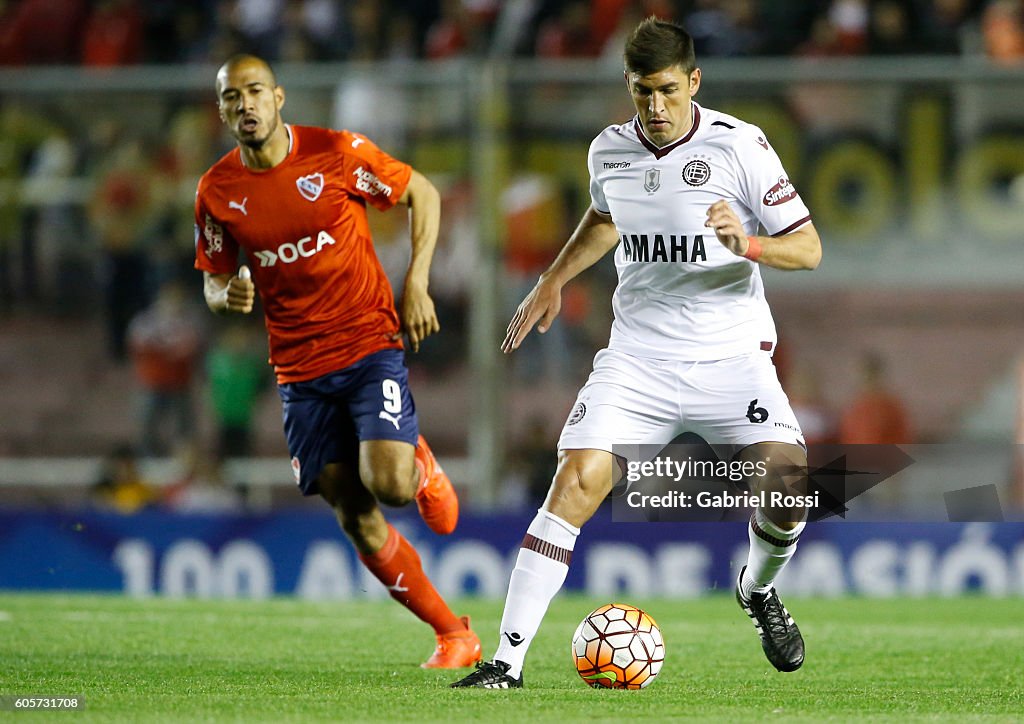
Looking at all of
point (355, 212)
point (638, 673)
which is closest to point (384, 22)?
point (355, 212)

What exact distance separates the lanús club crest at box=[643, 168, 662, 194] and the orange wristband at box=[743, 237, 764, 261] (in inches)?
24.8

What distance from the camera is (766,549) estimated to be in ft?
21.5

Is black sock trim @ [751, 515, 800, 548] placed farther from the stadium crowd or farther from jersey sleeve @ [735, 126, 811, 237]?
the stadium crowd

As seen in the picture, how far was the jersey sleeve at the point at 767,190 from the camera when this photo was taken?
6.09 meters

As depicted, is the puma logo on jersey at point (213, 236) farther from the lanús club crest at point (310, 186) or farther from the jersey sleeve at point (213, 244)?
the lanús club crest at point (310, 186)

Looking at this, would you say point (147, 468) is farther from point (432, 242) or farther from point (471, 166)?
point (432, 242)

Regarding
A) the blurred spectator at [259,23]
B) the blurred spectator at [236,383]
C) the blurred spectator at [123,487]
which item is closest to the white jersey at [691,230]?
the blurred spectator at [236,383]

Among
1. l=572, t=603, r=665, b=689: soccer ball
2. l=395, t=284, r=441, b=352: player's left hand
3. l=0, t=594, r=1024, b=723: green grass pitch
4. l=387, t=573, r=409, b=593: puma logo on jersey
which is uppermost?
l=395, t=284, r=441, b=352: player's left hand

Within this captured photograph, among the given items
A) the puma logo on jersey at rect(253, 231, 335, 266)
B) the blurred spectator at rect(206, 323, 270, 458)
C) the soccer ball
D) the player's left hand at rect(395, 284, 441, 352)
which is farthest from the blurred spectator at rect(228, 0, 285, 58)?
the soccer ball

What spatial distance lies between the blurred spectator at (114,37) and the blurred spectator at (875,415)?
7056mm

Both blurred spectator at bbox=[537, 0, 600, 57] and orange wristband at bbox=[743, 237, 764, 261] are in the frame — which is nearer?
orange wristband at bbox=[743, 237, 764, 261]

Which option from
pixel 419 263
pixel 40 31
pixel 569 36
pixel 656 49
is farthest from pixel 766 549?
pixel 40 31

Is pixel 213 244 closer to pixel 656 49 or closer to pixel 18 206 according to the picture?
pixel 656 49

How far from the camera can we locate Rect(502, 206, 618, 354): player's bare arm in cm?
647
